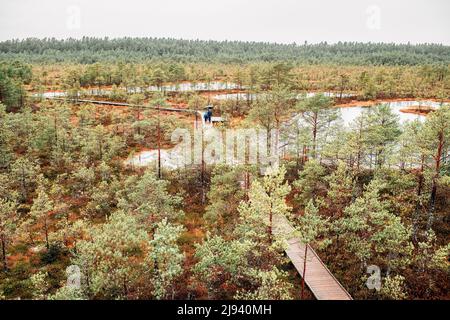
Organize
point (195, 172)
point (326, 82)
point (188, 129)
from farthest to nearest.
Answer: point (326, 82) < point (188, 129) < point (195, 172)

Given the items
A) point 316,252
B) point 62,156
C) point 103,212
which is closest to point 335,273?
point 316,252

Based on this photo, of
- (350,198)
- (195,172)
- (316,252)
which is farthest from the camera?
(195,172)

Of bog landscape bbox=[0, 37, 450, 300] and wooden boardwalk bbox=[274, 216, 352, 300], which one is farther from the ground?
bog landscape bbox=[0, 37, 450, 300]

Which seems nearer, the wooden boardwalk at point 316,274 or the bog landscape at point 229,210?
the bog landscape at point 229,210

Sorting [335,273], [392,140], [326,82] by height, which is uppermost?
[326,82]

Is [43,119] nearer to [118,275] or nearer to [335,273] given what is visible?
[118,275]

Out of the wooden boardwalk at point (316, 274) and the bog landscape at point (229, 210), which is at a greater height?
the bog landscape at point (229, 210)

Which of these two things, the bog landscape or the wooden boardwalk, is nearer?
the bog landscape

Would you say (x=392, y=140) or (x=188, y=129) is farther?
(x=188, y=129)
